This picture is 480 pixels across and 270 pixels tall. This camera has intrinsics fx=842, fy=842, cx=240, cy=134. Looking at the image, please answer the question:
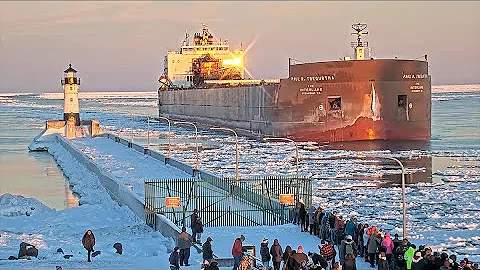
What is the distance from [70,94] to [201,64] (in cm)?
1974

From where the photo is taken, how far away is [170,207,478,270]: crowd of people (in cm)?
1233

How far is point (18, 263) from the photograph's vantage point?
15.8 m

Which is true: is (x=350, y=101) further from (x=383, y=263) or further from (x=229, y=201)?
(x=383, y=263)

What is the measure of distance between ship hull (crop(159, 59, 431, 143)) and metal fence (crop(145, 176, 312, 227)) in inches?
959

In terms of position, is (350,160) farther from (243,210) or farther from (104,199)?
(243,210)

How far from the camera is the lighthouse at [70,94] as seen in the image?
63.8 meters

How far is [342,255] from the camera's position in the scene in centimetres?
1392

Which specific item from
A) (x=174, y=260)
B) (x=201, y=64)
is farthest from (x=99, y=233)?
(x=201, y=64)

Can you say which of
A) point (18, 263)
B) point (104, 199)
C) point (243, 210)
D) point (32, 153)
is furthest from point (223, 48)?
point (18, 263)

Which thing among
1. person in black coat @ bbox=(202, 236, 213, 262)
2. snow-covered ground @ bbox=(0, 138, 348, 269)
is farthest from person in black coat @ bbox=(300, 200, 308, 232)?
person in black coat @ bbox=(202, 236, 213, 262)

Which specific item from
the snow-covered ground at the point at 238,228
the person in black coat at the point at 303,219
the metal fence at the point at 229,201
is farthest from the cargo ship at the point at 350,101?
the person in black coat at the point at 303,219

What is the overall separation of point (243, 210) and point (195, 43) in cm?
6715

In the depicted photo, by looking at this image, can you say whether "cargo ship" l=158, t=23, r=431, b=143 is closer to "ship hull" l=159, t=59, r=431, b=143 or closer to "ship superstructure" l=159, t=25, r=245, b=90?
"ship hull" l=159, t=59, r=431, b=143

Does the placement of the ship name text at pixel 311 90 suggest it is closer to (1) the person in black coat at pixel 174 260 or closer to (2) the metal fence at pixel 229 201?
(2) the metal fence at pixel 229 201
